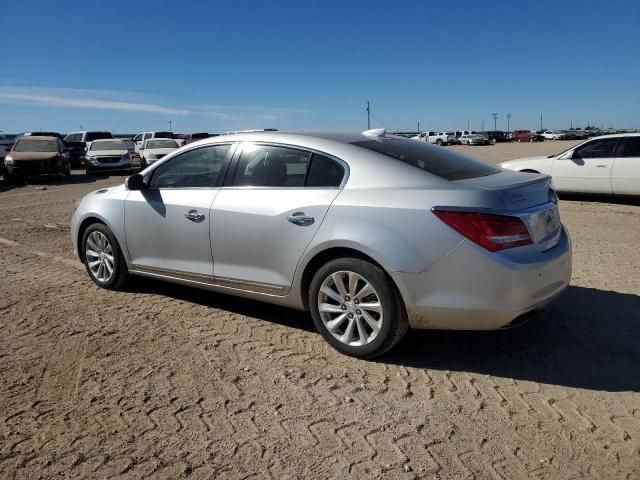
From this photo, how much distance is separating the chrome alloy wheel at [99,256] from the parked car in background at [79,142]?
23.2 m

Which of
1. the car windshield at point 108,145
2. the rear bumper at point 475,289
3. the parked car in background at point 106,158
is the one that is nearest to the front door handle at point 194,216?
the rear bumper at point 475,289

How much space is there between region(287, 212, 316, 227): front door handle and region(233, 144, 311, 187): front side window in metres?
0.27

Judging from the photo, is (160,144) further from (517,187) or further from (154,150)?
(517,187)

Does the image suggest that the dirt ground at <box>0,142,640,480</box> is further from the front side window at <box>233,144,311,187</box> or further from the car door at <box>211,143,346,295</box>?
the front side window at <box>233,144,311,187</box>

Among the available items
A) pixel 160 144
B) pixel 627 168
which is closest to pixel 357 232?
pixel 627 168

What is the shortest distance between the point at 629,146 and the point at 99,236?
383 inches

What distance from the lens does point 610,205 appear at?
10.6m

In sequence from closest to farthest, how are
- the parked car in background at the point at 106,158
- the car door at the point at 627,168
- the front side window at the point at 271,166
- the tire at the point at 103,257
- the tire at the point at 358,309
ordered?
the tire at the point at 358,309, the front side window at the point at 271,166, the tire at the point at 103,257, the car door at the point at 627,168, the parked car in background at the point at 106,158

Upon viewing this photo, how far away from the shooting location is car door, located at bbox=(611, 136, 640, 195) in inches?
401

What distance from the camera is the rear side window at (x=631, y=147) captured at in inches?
405

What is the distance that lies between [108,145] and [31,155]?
14.9ft

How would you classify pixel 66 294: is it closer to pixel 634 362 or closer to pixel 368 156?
pixel 368 156

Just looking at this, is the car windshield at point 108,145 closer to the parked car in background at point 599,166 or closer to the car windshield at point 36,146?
the car windshield at point 36,146

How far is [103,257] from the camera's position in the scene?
541 cm
